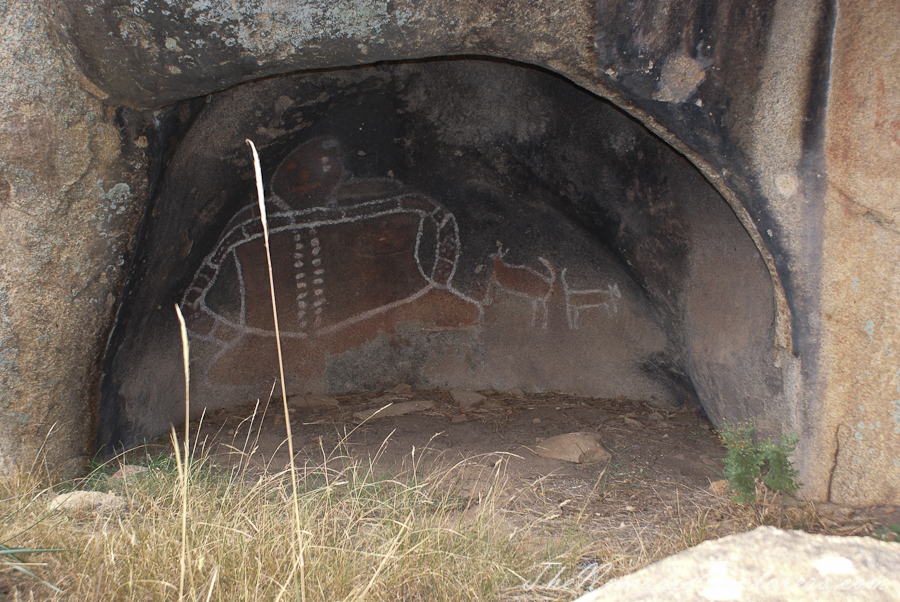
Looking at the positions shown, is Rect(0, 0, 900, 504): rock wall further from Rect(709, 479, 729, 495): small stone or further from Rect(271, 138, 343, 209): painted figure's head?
Rect(271, 138, 343, 209): painted figure's head

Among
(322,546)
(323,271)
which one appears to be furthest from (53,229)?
(323,271)

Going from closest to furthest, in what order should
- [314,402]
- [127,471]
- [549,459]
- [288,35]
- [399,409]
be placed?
[288,35], [127,471], [549,459], [399,409], [314,402]

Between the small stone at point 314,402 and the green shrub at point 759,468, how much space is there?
2089 millimetres

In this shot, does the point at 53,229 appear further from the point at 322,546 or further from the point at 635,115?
the point at 635,115

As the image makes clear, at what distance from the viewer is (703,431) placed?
9.39ft

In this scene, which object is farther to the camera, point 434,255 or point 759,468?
point 434,255

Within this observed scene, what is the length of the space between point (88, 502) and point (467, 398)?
2008 mm

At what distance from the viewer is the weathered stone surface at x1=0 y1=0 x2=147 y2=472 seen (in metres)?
1.82

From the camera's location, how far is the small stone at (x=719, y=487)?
216 centimetres

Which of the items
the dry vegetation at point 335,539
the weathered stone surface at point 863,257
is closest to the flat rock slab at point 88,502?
the dry vegetation at point 335,539

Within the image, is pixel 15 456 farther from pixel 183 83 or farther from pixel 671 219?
pixel 671 219

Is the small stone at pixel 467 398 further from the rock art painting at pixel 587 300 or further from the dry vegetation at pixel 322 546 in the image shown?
the dry vegetation at pixel 322 546

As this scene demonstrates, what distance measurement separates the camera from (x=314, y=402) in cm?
341

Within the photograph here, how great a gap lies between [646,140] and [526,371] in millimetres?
1494
